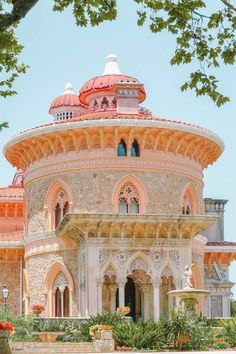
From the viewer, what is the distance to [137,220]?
3528 centimetres

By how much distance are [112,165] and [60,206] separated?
312 cm

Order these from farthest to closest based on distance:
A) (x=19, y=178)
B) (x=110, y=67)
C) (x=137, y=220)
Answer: (x=19, y=178) → (x=110, y=67) → (x=137, y=220)

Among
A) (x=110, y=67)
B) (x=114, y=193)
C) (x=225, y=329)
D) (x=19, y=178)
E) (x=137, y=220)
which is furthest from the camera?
(x=19, y=178)

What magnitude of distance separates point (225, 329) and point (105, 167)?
31.9 feet

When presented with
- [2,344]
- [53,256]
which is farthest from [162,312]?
[2,344]

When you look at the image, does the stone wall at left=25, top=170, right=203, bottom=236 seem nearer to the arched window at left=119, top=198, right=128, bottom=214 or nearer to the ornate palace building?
the ornate palace building

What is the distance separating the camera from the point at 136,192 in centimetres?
3856

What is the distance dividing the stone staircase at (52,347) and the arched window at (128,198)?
372 inches

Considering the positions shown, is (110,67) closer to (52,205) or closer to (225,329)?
(52,205)

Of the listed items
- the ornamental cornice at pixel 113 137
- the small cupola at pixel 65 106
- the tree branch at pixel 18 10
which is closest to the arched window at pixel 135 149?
the ornamental cornice at pixel 113 137

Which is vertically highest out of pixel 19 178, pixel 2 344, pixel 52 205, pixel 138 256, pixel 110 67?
pixel 110 67

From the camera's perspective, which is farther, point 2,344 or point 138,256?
point 138,256

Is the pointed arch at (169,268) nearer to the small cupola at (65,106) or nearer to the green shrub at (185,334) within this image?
the green shrub at (185,334)

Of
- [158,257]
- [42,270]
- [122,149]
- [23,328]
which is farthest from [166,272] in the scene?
[23,328]
